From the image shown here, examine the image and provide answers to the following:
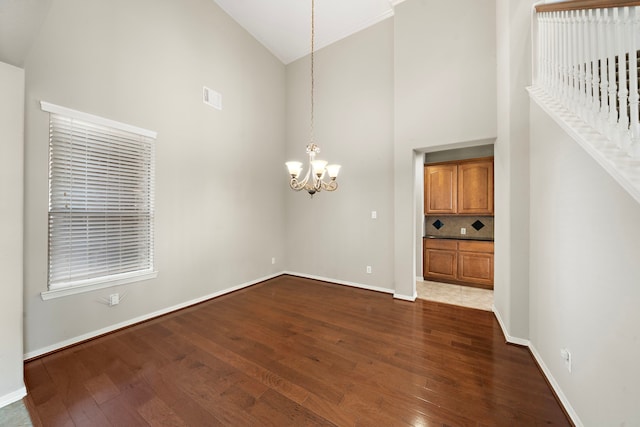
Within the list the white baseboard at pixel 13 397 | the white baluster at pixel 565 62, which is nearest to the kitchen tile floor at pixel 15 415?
the white baseboard at pixel 13 397

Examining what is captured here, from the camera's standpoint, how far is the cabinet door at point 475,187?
410 centimetres

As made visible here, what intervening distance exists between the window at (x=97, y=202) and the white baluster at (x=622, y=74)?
416 cm

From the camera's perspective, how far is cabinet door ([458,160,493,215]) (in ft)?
13.4

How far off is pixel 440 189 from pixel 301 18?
4014mm

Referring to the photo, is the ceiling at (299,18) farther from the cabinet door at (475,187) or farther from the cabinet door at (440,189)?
the cabinet door at (475,187)

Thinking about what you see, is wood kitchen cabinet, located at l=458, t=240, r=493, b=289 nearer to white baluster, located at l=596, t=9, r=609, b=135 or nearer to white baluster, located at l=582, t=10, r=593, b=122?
white baluster, located at l=582, t=10, r=593, b=122

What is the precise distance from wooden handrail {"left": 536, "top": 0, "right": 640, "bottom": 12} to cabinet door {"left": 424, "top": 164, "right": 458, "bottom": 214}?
2.58 metres

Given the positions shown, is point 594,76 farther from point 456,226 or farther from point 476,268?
point 456,226

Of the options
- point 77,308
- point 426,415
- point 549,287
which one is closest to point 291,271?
point 77,308

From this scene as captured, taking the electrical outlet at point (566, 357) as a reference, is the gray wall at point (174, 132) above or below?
above

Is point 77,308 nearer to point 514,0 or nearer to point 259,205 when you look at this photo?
point 259,205

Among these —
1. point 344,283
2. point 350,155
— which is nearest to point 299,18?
point 350,155

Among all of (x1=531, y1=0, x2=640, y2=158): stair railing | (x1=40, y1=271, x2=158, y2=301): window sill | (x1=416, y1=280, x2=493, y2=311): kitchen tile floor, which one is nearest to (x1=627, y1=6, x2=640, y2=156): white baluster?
(x1=531, y1=0, x2=640, y2=158): stair railing

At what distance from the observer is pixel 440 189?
14.9ft
